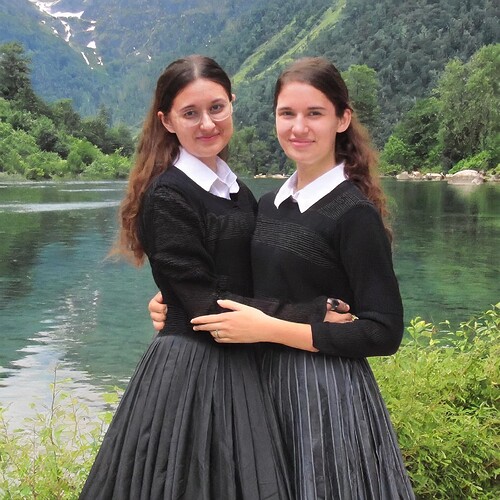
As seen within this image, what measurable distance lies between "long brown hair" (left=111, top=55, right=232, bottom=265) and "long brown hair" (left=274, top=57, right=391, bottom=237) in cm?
17

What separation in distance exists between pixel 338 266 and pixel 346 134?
31 centimetres

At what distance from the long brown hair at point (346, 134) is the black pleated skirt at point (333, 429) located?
1.08 feet

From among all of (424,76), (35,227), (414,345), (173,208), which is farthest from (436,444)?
(424,76)

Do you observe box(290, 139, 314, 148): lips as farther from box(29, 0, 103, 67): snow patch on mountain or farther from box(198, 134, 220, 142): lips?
box(29, 0, 103, 67): snow patch on mountain

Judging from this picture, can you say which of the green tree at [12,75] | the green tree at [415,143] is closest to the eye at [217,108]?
the green tree at [415,143]

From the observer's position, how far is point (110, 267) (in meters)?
12.7

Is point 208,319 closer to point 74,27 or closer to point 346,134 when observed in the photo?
point 346,134

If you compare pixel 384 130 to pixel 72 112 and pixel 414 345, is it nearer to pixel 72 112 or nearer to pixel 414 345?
pixel 72 112

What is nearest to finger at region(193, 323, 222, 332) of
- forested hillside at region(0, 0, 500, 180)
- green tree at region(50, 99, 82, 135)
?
forested hillside at region(0, 0, 500, 180)

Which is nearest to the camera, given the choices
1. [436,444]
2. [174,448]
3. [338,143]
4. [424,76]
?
[174,448]

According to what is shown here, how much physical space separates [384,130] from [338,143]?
6230cm

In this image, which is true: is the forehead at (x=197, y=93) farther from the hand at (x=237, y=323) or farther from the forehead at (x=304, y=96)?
the hand at (x=237, y=323)

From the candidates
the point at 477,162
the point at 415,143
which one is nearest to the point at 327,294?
the point at 477,162

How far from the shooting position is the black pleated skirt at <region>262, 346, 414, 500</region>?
4.87ft
